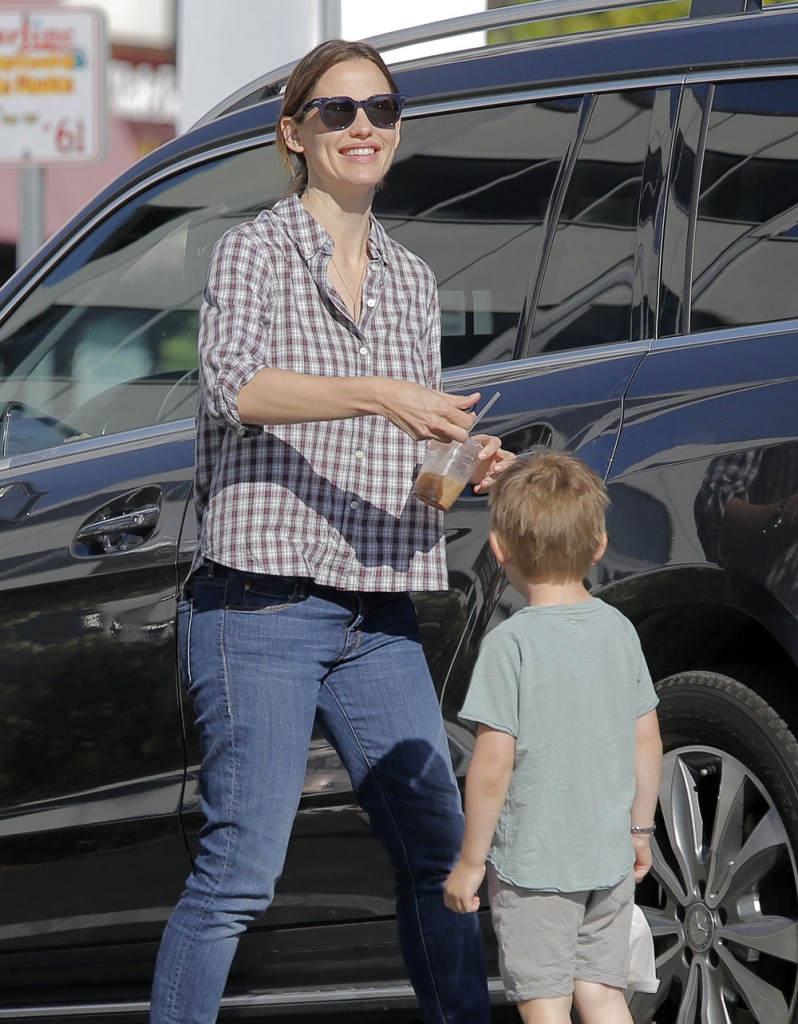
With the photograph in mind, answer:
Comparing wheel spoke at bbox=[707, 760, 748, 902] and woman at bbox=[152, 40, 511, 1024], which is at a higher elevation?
woman at bbox=[152, 40, 511, 1024]

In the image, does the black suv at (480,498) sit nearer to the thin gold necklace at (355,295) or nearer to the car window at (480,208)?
the car window at (480,208)

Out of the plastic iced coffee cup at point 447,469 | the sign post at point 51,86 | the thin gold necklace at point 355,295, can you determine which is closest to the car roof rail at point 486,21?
the thin gold necklace at point 355,295

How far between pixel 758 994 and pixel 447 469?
1056mm

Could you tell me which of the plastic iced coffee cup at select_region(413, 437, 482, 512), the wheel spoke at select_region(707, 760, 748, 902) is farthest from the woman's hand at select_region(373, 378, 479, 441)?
the wheel spoke at select_region(707, 760, 748, 902)

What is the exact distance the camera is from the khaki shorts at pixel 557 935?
8.71 ft

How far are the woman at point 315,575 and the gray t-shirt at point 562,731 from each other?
1.03ft

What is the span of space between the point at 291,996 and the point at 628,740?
42.4 inches

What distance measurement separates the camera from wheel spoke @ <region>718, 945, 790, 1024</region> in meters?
2.97

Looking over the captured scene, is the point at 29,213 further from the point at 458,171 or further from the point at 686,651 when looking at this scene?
the point at 686,651

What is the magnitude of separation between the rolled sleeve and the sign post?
12.2 feet

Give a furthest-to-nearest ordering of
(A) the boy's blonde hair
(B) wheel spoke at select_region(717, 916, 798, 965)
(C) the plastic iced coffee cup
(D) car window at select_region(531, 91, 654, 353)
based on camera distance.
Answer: (D) car window at select_region(531, 91, 654, 353), (B) wheel spoke at select_region(717, 916, 798, 965), (C) the plastic iced coffee cup, (A) the boy's blonde hair

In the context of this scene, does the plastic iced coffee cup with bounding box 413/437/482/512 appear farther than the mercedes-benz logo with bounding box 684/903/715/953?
No

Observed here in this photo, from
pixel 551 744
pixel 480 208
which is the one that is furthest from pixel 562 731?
pixel 480 208

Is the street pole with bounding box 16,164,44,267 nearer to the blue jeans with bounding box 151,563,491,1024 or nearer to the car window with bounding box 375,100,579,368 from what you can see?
the car window with bounding box 375,100,579,368
